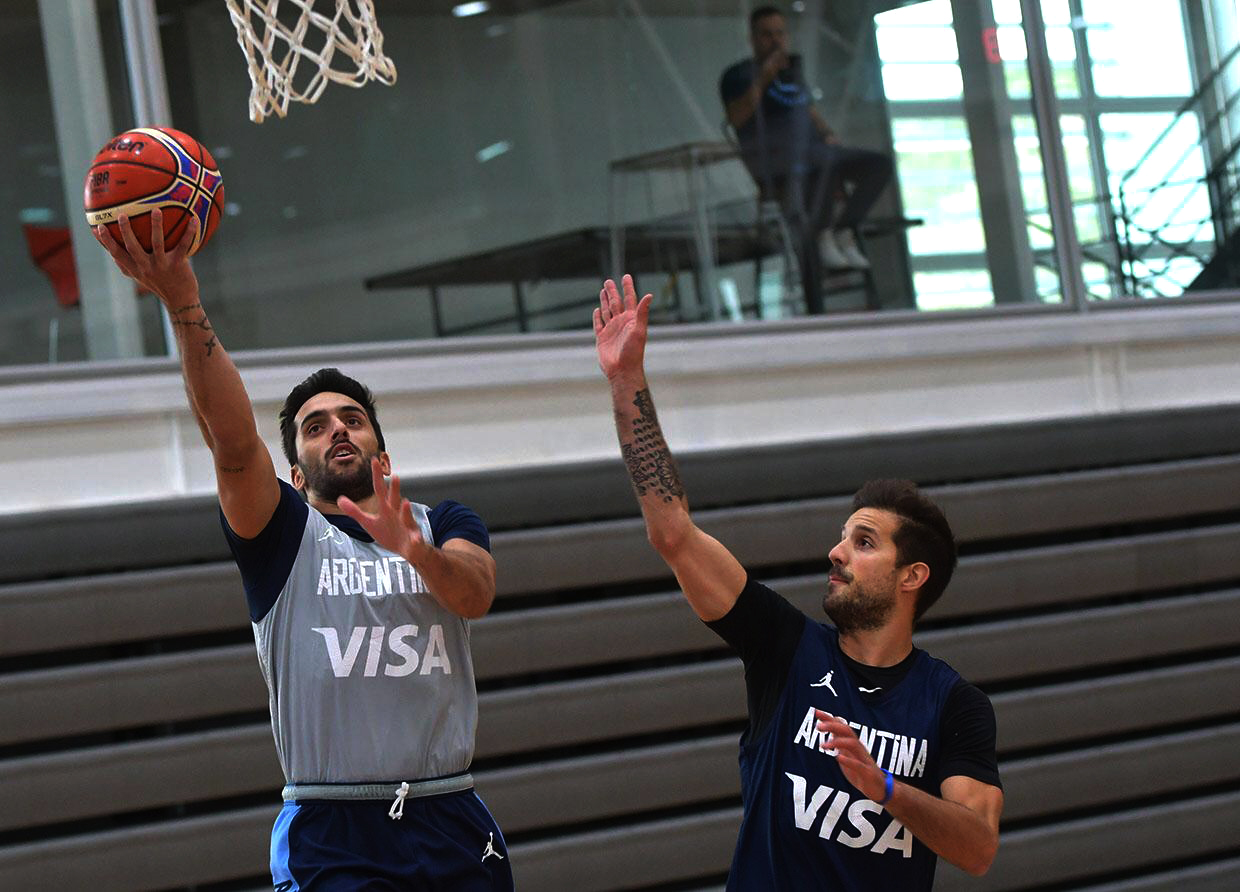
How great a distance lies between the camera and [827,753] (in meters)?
2.85

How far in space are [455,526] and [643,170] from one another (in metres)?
2.59

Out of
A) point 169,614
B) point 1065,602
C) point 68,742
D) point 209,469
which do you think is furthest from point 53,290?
point 1065,602

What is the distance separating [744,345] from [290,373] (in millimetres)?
1629

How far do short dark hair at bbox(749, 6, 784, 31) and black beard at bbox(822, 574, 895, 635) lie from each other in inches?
128

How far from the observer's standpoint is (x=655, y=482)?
2.92m

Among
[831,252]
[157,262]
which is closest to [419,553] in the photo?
[157,262]

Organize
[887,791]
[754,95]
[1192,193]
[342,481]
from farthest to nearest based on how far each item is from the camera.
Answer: [1192,193], [754,95], [342,481], [887,791]

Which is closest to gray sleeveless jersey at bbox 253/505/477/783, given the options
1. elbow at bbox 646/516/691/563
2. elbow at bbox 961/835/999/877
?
elbow at bbox 646/516/691/563

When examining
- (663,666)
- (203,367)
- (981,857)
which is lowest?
(981,857)

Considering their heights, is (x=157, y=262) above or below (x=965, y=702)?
above

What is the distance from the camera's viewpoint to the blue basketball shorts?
2.87 m

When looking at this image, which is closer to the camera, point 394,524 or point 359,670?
point 394,524

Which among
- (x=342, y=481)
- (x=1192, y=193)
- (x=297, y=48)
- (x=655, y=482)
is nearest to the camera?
(x=655, y=482)

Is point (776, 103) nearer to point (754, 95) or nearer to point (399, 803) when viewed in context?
point (754, 95)
